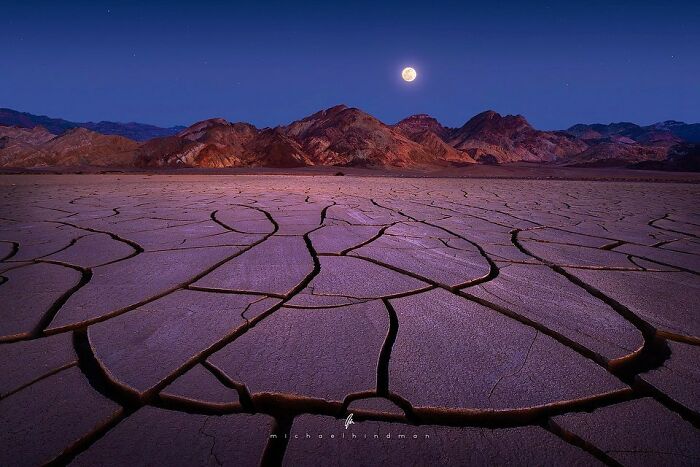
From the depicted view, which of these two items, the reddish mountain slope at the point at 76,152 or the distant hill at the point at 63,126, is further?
the distant hill at the point at 63,126

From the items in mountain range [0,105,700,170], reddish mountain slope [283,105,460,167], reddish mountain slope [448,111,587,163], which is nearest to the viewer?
mountain range [0,105,700,170]

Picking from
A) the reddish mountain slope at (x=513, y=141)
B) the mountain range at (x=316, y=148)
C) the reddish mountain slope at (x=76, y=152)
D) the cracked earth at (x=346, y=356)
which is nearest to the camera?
the cracked earth at (x=346, y=356)

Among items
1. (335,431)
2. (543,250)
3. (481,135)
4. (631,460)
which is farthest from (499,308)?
(481,135)

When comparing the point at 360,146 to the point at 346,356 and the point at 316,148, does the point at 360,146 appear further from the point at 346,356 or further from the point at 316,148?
the point at 346,356

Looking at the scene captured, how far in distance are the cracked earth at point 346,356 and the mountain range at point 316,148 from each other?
19.4 m

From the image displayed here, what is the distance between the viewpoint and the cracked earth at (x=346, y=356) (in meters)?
0.62

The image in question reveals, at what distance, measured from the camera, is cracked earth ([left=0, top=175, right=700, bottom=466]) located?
2.03 feet

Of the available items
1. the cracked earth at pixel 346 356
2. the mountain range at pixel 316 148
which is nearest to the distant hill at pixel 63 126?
the mountain range at pixel 316 148

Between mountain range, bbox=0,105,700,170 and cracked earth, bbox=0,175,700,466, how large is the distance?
1942 cm
